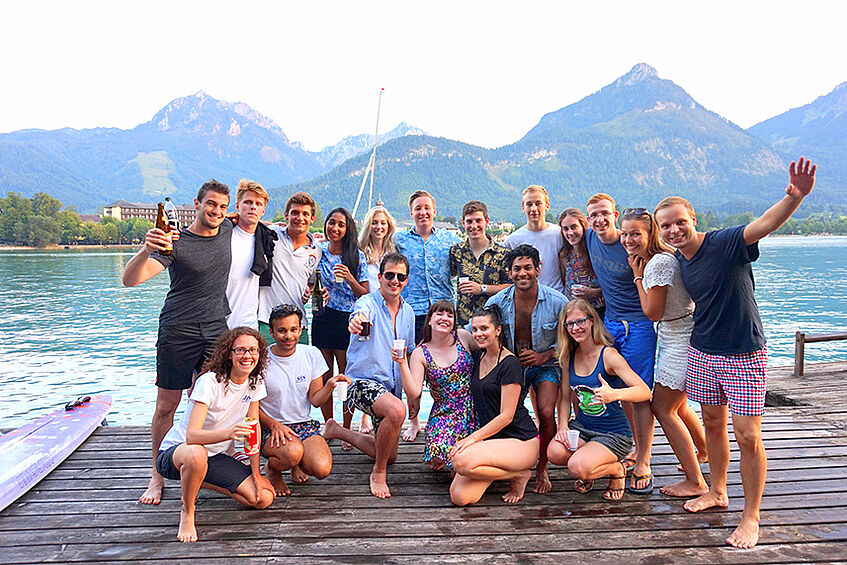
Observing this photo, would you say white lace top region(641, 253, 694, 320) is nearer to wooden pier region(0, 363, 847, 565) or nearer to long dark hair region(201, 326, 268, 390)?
wooden pier region(0, 363, 847, 565)

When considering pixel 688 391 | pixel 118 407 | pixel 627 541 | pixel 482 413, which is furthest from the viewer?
pixel 118 407

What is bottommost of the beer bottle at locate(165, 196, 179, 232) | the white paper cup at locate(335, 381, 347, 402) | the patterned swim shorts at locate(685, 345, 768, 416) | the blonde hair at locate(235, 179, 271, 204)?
the white paper cup at locate(335, 381, 347, 402)

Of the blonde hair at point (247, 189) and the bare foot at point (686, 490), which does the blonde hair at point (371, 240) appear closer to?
the blonde hair at point (247, 189)

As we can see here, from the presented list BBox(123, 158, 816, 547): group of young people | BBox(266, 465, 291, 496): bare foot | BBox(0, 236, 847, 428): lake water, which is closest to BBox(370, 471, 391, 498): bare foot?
BBox(123, 158, 816, 547): group of young people

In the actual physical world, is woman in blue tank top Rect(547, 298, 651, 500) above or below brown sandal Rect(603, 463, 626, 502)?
above

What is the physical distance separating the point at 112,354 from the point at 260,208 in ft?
66.3

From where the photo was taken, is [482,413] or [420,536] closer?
[420,536]

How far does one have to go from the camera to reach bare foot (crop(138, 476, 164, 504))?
13.5ft

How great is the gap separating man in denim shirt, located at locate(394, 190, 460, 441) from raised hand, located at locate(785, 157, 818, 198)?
10.3 feet

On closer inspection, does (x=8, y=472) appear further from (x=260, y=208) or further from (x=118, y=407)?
(x=118, y=407)

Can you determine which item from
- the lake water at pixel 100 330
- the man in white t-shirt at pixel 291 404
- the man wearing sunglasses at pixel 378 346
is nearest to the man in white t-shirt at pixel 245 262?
the man in white t-shirt at pixel 291 404

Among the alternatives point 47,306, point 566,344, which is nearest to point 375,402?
point 566,344

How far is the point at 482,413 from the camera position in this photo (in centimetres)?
427

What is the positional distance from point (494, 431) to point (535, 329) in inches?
37.4
